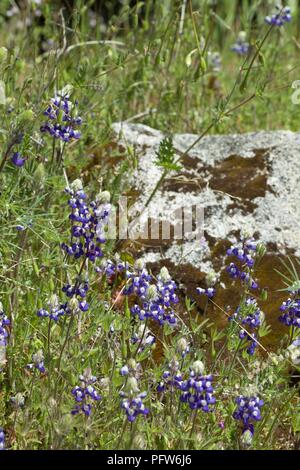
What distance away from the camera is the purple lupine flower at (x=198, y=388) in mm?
2629

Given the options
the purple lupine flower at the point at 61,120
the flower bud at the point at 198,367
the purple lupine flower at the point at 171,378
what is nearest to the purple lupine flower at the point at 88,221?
the purple lupine flower at the point at 61,120

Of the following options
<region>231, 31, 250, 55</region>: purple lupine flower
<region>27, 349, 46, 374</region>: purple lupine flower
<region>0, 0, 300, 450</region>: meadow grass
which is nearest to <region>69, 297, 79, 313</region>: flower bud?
<region>0, 0, 300, 450</region>: meadow grass

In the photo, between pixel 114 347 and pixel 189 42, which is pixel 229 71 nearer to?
pixel 189 42

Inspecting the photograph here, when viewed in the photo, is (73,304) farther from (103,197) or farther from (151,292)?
(103,197)

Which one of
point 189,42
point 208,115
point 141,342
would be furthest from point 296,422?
point 189,42

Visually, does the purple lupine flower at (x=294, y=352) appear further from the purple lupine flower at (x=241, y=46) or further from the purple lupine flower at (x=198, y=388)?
the purple lupine flower at (x=241, y=46)

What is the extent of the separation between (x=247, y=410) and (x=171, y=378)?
0.32m

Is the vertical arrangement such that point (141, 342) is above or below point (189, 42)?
below

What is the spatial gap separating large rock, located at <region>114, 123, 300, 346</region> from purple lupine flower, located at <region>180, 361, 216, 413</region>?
94cm

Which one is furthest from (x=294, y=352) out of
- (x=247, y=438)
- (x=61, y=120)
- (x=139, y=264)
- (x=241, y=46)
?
(x=241, y=46)

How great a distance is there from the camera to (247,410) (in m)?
2.72

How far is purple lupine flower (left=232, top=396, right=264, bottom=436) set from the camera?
2699 mm

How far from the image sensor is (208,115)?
5188mm

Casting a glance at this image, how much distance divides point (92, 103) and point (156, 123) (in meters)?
0.60
